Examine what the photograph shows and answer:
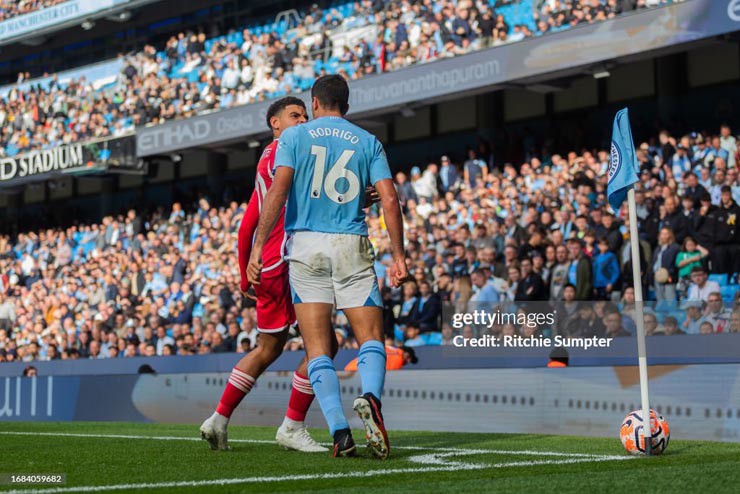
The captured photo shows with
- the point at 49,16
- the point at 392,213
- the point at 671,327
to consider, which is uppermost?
the point at 49,16

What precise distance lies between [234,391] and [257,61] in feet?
60.6

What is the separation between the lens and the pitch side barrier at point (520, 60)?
17344mm

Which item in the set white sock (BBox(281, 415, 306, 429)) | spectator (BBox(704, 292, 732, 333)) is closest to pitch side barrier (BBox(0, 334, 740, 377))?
spectator (BBox(704, 292, 732, 333))

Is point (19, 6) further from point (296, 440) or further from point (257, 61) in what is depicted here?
point (296, 440)

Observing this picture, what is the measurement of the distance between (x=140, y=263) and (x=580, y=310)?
15.0 m

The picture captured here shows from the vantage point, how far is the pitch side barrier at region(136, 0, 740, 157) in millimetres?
17344

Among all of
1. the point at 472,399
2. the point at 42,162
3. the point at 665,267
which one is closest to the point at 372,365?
the point at 472,399

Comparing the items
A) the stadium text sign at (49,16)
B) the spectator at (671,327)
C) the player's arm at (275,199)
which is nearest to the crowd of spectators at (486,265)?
the spectator at (671,327)

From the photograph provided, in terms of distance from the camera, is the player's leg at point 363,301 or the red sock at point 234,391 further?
the red sock at point 234,391

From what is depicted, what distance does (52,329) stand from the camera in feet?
84.5

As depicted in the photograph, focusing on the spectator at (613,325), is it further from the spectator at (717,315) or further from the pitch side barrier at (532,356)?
the spectator at (717,315)

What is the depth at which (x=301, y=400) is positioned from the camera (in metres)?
7.86

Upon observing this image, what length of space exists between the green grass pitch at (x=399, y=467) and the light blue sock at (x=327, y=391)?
226 mm

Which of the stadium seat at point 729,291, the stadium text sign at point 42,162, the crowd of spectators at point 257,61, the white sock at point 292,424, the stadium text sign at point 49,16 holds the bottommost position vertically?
the white sock at point 292,424
